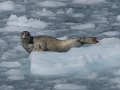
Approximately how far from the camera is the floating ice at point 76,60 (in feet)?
21.5

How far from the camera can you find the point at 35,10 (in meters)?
9.26

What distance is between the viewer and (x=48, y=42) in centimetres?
729

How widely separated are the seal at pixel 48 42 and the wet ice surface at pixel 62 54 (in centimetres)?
9

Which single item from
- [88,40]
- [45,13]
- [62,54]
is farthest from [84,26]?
[62,54]

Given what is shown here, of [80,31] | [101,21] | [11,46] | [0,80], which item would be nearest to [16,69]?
[0,80]

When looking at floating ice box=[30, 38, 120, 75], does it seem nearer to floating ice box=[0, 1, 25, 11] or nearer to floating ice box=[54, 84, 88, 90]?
floating ice box=[54, 84, 88, 90]

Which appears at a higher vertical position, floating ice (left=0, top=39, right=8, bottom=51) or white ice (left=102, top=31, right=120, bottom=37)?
white ice (left=102, top=31, right=120, bottom=37)

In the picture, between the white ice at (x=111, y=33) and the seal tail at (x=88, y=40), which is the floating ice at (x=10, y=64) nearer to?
the seal tail at (x=88, y=40)

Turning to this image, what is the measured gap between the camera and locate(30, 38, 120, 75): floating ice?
21.5 feet

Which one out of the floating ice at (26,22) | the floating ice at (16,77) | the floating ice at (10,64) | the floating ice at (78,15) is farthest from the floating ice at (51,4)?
the floating ice at (16,77)

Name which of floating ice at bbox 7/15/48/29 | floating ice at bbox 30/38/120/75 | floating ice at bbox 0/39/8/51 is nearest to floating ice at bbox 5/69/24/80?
floating ice at bbox 30/38/120/75

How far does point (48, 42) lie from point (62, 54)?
41cm

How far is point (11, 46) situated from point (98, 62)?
4.02 feet

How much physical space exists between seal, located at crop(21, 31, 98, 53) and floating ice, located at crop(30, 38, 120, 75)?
201 mm
